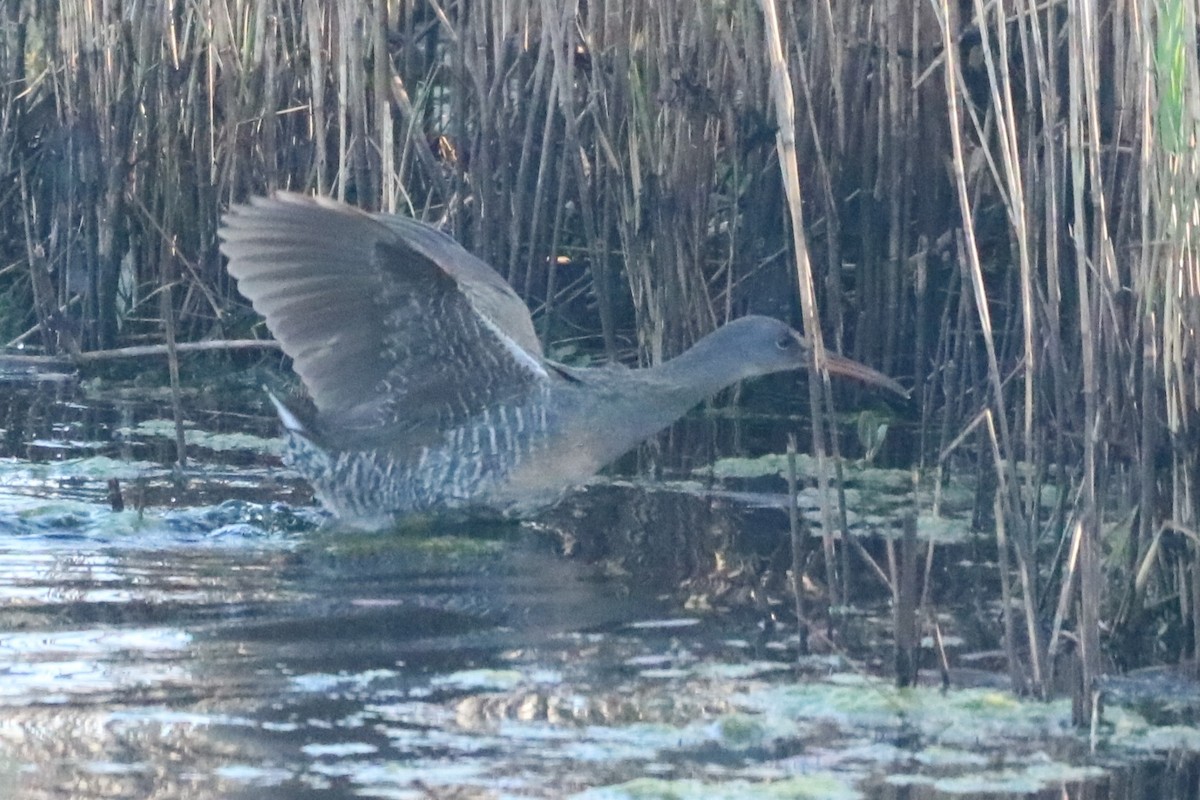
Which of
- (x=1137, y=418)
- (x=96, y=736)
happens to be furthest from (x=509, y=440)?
(x=96, y=736)

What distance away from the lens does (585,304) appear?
25.6ft

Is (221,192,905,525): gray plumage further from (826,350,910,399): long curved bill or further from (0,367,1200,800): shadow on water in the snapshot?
(0,367,1200,800): shadow on water

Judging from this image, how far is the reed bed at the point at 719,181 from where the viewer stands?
13.5ft

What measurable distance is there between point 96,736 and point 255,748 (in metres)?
0.28

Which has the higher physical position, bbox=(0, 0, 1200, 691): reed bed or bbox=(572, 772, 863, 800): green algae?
bbox=(0, 0, 1200, 691): reed bed

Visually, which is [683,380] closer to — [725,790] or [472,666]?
[472,666]

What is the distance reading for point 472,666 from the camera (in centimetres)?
400

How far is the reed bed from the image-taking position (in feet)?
13.5

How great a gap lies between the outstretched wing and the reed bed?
36.4 inches

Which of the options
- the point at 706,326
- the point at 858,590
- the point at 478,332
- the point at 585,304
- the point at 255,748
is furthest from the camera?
the point at 585,304

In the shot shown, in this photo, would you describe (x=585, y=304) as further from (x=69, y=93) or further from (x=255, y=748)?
(x=255, y=748)

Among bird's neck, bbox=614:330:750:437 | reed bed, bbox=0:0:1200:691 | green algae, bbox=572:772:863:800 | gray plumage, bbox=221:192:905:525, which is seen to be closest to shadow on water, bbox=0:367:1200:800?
green algae, bbox=572:772:863:800

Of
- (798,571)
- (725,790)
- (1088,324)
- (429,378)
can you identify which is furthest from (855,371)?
(725,790)

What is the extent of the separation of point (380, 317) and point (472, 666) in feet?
5.74
